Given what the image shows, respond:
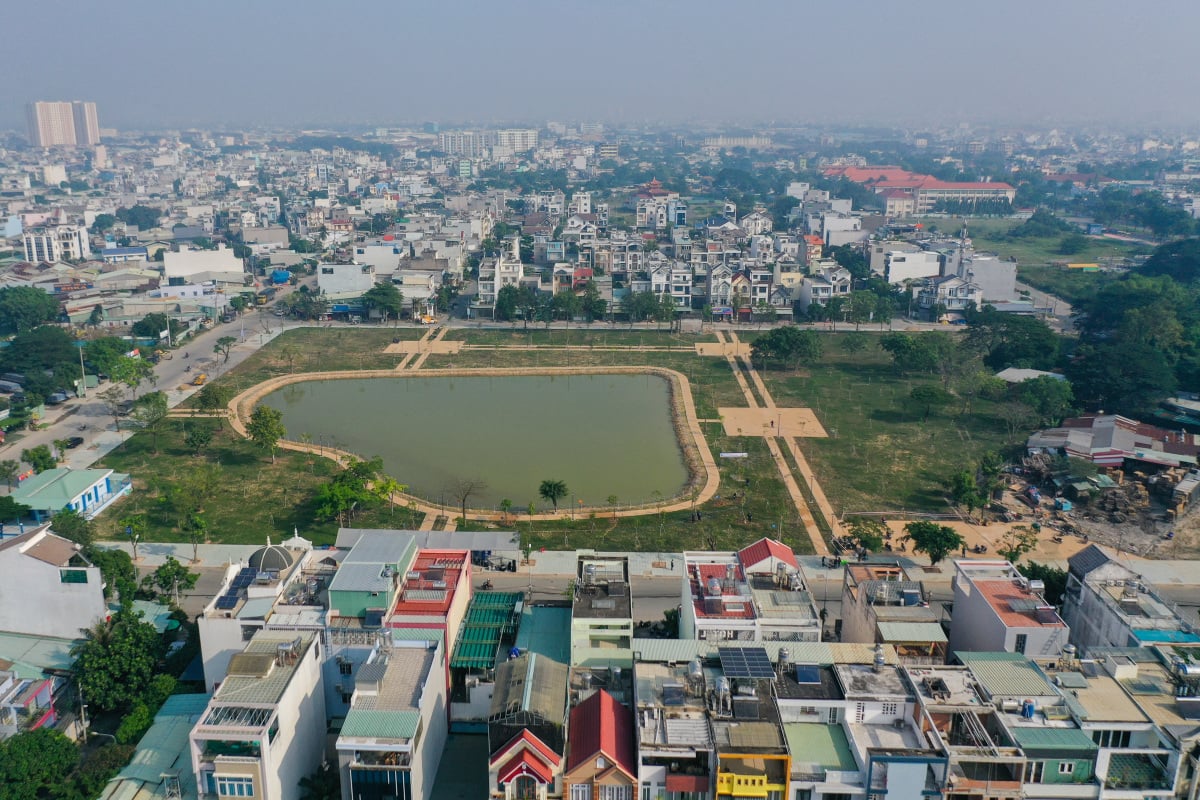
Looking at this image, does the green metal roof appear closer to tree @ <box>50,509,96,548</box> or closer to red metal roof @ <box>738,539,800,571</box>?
red metal roof @ <box>738,539,800,571</box>

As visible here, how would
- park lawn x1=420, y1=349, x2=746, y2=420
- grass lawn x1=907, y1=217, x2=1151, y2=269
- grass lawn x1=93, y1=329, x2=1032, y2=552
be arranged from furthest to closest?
grass lawn x1=907, y1=217, x2=1151, y2=269 < park lawn x1=420, y1=349, x2=746, y2=420 < grass lawn x1=93, y1=329, x2=1032, y2=552

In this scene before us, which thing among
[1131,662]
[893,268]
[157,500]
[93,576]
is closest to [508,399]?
[157,500]

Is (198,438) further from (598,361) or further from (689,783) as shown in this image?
(689,783)

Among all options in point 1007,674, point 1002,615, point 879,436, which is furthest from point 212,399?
point 1007,674

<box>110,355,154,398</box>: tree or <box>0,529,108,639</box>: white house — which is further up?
<box>110,355,154,398</box>: tree

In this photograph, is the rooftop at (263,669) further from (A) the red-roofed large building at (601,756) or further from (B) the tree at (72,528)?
(B) the tree at (72,528)

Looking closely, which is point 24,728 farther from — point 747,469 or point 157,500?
point 747,469

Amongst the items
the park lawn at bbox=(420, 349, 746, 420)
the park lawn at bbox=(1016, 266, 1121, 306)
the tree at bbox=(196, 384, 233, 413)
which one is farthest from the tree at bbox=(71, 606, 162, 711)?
the park lawn at bbox=(1016, 266, 1121, 306)
